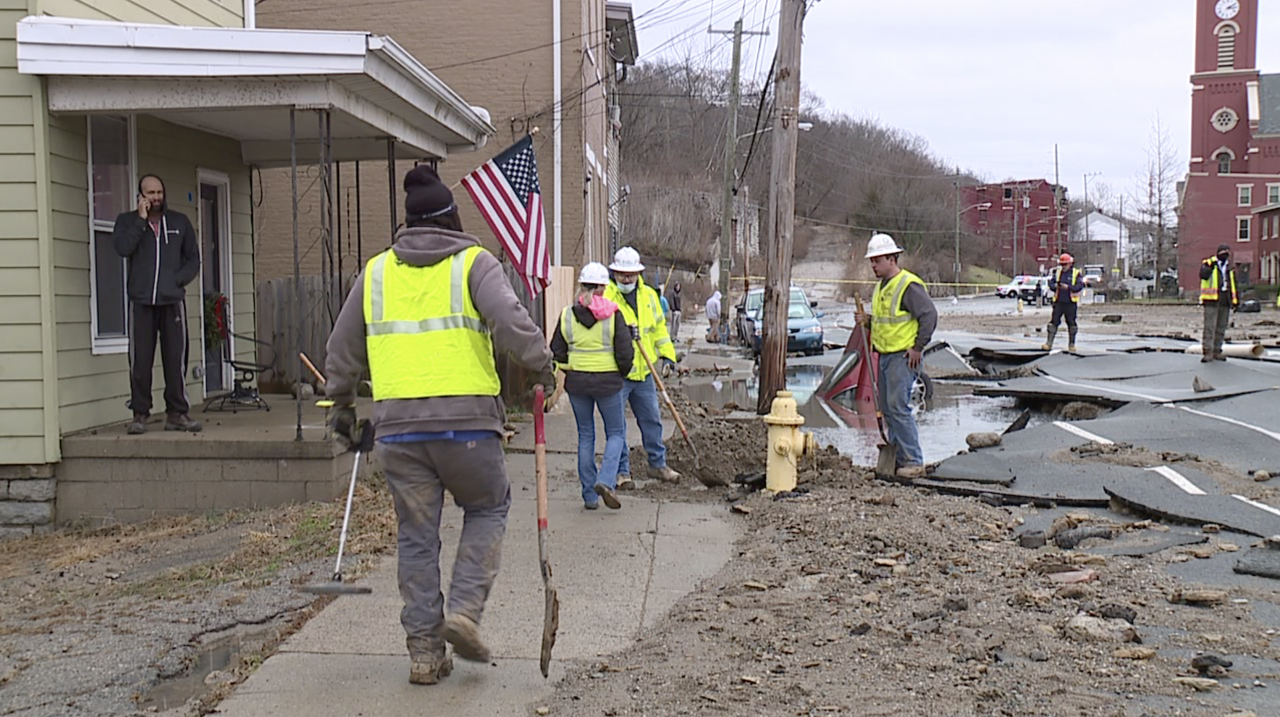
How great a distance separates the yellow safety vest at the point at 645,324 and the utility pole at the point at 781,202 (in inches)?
201

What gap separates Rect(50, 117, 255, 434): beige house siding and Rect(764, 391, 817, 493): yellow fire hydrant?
512 centimetres

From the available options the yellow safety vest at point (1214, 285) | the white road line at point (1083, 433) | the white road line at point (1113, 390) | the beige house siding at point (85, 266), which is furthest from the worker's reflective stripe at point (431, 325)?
the yellow safety vest at point (1214, 285)

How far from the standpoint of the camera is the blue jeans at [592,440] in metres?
8.36

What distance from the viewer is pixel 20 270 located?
8094 mm

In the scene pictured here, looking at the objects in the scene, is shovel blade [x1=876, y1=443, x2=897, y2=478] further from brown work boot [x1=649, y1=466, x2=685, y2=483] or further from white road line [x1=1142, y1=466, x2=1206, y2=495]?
white road line [x1=1142, y1=466, x2=1206, y2=495]

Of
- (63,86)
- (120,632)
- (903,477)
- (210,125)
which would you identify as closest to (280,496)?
(120,632)

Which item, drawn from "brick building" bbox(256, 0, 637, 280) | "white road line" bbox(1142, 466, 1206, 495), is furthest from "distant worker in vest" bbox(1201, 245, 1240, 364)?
"brick building" bbox(256, 0, 637, 280)

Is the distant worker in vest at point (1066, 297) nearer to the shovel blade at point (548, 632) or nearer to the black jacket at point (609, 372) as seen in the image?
the black jacket at point (609, 372)

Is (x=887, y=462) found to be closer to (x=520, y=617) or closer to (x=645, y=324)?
(x=645, y=324)

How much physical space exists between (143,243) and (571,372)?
3248 mm

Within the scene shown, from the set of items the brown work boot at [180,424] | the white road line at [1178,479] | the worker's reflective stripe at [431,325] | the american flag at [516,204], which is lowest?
the white road line at [1178,479]

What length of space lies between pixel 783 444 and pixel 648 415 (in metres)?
1.15

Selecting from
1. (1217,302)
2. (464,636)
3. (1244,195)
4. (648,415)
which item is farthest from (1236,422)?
(1244,195)

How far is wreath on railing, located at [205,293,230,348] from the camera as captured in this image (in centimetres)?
1084
